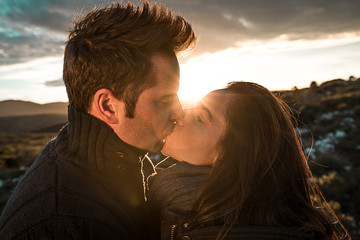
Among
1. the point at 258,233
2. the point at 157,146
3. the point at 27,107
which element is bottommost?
the point at 258,233

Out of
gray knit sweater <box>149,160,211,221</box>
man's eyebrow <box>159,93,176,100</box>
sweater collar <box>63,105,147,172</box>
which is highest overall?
man's eyebrow <box>159,93,176,100</box>

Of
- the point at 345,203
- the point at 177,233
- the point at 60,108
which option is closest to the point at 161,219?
the point at 177,233

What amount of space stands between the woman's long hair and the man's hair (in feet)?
2.70

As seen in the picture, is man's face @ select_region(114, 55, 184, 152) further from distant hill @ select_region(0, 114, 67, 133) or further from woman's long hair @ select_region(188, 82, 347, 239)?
distant hill @ select_region(0, 114, 67, 133)

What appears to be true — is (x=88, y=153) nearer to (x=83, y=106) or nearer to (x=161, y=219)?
(x=83, y=106)

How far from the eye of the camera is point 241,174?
2.21m

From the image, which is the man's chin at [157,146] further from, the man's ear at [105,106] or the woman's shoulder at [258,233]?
the woman's shoulder at [258,233]

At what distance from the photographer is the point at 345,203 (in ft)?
18.7

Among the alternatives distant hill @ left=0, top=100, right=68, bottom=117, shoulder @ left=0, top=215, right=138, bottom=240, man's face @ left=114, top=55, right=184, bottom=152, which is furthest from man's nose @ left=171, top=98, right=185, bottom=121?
distant hill @ left=0, top=100, right=68, bottom=117

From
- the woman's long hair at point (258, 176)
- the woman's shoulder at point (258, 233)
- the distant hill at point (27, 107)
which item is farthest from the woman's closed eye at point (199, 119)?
the distant hill at point (27, 107)

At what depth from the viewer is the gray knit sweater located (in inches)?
91.7

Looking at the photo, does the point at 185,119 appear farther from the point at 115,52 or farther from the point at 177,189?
the point at 115,52

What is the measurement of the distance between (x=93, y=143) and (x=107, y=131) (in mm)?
147

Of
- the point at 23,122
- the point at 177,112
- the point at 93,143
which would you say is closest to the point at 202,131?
the point at 177,112
